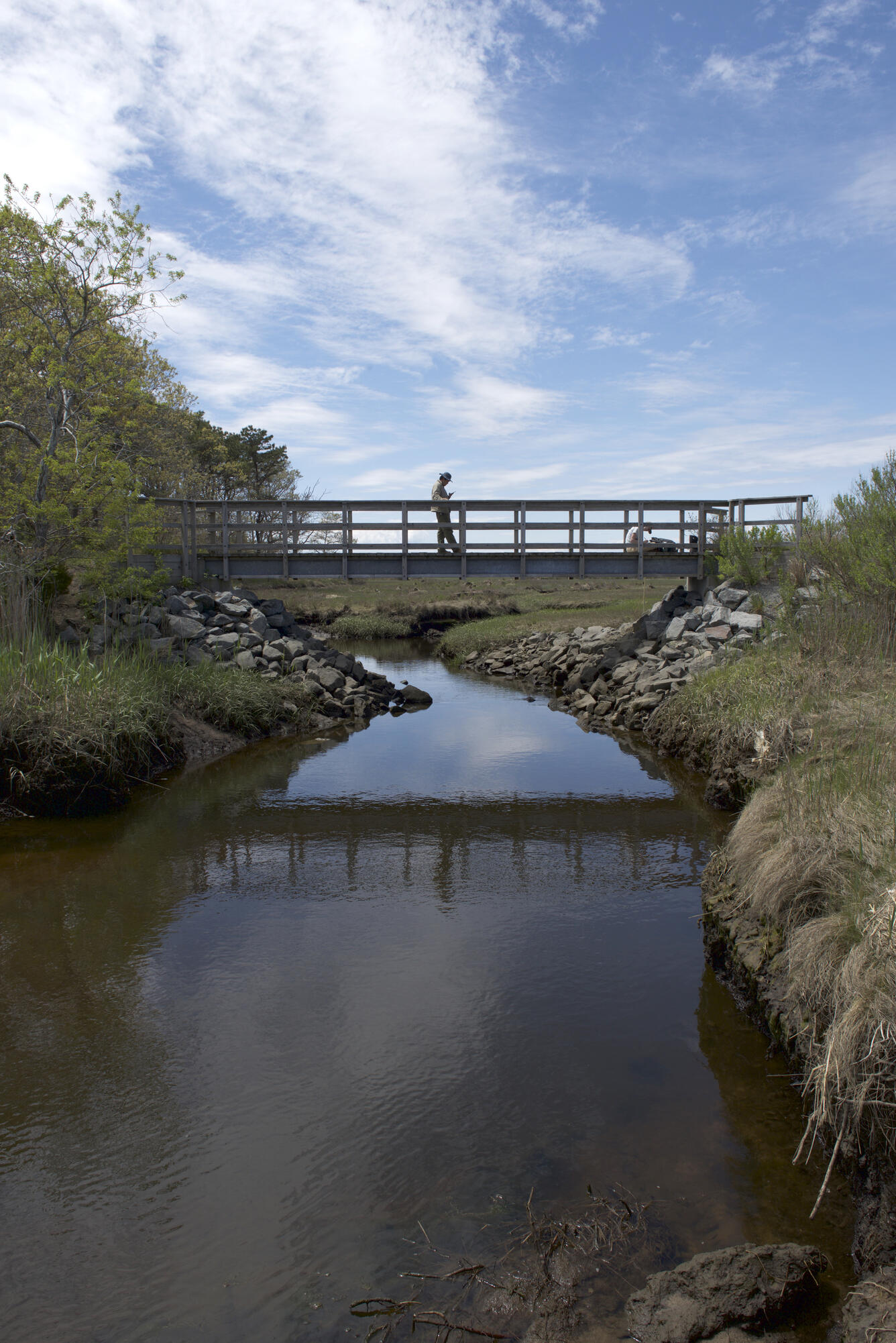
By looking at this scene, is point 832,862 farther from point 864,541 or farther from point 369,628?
point 369,628

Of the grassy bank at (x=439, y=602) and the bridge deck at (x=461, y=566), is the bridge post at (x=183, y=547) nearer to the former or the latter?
the bridge deck at (x=461, y=566)

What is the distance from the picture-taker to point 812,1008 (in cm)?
447

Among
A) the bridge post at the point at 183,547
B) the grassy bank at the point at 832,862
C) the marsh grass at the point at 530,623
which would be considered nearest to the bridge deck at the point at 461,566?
the bridge post at the point at 183,547

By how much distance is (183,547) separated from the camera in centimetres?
2056

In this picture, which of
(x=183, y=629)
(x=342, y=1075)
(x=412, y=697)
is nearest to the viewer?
(x=342, y=1075)

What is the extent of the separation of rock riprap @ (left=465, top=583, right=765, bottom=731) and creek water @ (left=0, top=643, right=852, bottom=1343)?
23.7ft

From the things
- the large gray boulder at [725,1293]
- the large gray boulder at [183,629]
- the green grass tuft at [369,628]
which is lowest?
the large gray boulder at [725,1293]

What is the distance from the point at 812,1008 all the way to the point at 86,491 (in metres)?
14.5

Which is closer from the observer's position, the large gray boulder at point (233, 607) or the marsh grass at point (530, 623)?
the large gray boulder at point (233, 607)

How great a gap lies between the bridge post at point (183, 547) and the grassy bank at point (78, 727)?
292 inches

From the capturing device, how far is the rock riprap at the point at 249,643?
16234mm

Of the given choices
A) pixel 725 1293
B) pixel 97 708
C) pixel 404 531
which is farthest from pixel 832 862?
pixel 404 531

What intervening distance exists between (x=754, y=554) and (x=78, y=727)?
48.0 feet

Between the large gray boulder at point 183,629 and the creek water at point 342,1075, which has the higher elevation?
the large gray boulder at point 183,629
